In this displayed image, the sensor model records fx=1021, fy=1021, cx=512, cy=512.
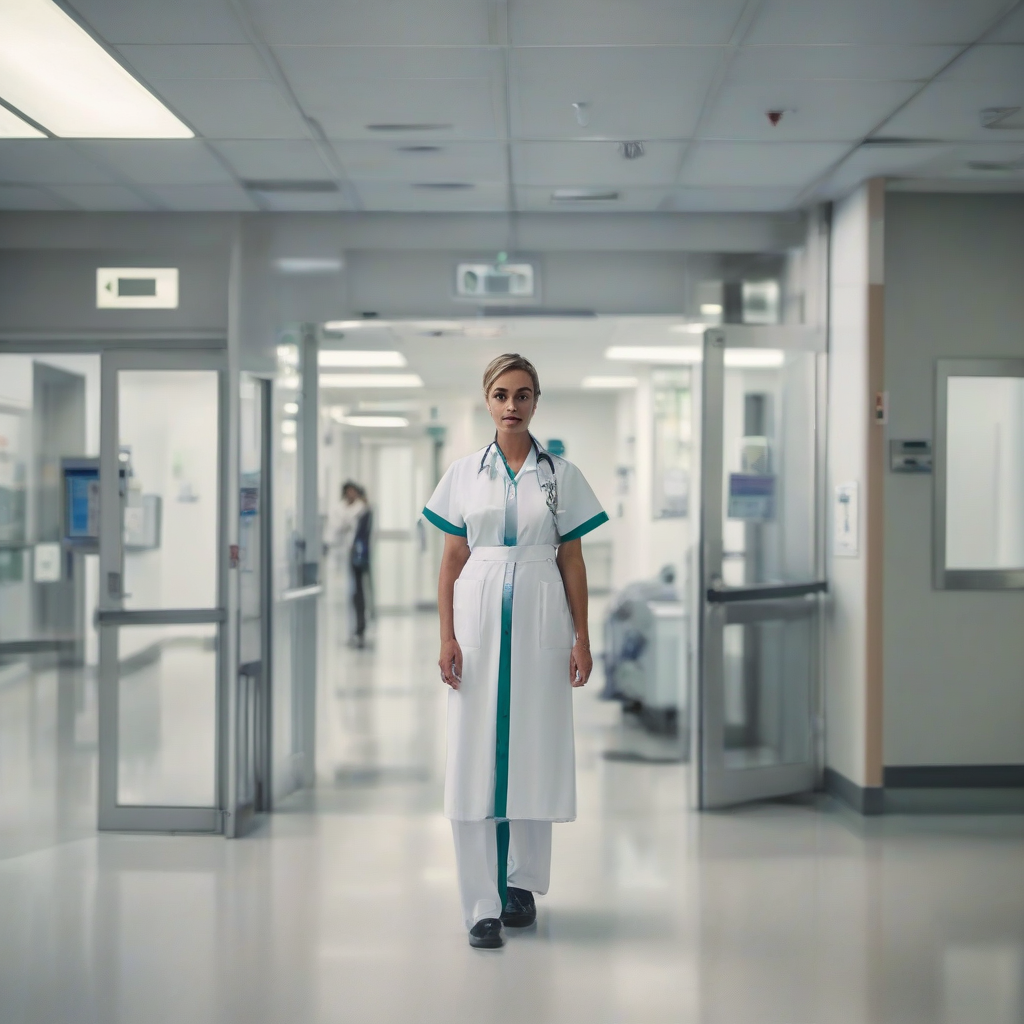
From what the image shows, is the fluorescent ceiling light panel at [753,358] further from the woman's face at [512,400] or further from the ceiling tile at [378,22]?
the ceiling tile at [378,22]

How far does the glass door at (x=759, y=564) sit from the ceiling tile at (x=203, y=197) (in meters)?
2.19

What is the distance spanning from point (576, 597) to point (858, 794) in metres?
2.19

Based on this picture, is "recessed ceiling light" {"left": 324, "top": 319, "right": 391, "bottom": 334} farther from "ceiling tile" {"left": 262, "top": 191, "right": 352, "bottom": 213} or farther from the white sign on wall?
the white sign on wall

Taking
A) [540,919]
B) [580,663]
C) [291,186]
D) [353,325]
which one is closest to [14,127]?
[291,186]

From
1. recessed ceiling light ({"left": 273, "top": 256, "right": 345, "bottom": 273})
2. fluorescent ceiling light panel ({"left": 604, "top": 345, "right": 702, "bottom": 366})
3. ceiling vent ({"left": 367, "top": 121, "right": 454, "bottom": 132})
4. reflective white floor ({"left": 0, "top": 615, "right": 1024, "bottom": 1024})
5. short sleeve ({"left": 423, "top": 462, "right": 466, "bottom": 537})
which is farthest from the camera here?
fluorescent ceiling light panel ({"left": 604, "top": 345, "right": 702, "bottom": 366})

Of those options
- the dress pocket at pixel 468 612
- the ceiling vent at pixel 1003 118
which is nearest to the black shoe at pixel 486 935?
the dress pocket at pixel 468 612

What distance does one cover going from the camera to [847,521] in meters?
4.70

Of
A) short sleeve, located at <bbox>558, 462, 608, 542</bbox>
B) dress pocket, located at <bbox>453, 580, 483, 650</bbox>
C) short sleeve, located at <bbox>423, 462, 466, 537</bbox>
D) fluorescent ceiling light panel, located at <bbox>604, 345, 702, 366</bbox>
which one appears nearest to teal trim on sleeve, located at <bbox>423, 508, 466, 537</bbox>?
short sleeve, located at <bbox>423, 462, 466, 537</bbox>

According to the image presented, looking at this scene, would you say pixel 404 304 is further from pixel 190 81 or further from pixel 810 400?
pixel 810 400

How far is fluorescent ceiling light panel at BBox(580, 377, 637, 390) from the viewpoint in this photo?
757 centimetres

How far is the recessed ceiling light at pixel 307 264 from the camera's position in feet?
15.7

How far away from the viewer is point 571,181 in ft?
14.4

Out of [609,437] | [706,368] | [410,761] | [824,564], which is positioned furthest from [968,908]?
[609,437]

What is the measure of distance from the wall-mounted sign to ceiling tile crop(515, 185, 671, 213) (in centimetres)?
159
